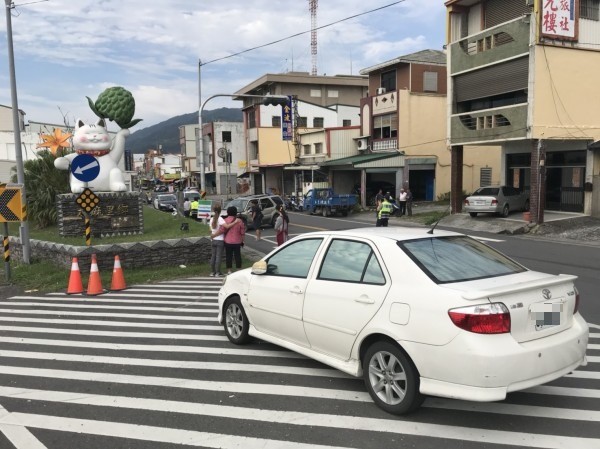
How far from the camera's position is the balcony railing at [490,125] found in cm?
2181

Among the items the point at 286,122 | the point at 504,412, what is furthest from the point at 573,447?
the point at 286,122

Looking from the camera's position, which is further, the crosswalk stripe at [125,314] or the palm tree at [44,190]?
the palm tree at [44,190]

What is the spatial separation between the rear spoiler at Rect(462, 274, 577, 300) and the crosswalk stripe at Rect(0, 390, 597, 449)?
1.11m

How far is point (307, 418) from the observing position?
169 inches

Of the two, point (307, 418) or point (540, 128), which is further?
point (540, 128)

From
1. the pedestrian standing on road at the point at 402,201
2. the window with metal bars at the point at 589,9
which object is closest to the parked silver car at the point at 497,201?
the pedestrian standing on road at the point at 402,201

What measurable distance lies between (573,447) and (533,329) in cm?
88

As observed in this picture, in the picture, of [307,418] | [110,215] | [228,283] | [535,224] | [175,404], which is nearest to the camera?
[307,418]

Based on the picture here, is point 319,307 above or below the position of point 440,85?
below

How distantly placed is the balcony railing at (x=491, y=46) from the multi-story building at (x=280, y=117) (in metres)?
21.7

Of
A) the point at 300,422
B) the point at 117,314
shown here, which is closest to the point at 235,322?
the point at 300,422

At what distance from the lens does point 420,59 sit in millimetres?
34812

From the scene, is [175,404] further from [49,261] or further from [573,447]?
[49,261]

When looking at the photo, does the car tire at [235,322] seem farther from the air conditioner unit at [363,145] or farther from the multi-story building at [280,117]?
the multi-story building at [280,117]
